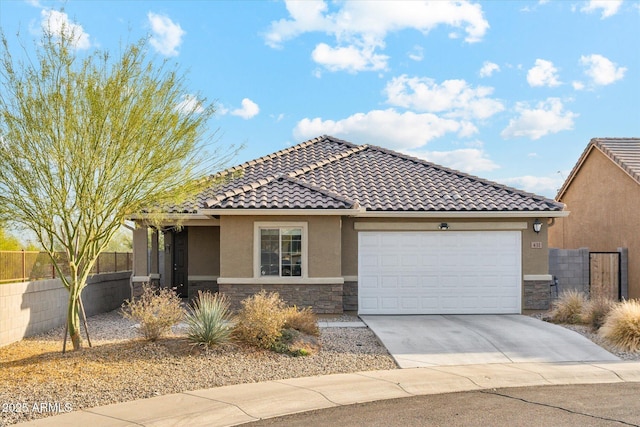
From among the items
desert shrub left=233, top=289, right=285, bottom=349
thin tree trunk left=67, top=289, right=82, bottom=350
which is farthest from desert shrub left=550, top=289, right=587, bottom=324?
thin tree trunk left=67, top=289, right=82, bottom=350

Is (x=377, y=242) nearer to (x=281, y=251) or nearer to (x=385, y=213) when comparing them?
(x=385, y=213)

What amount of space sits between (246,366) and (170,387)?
153 centimetres

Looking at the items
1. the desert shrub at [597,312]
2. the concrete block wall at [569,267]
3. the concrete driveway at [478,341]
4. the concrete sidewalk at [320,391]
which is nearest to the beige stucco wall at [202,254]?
the concrete driveway at [478,341]

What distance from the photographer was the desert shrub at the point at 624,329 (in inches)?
475

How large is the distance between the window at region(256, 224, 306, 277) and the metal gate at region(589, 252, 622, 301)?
9739 mm

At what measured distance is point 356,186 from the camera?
18.0 metres

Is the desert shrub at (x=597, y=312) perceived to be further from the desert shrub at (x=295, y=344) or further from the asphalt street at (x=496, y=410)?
the desert shrub at (x=295, y=344)

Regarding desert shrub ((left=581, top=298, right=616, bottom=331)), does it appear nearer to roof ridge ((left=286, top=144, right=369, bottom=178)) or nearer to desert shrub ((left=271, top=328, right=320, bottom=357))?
desert shrub ((left=271, top=328, right=320, bottom=357))

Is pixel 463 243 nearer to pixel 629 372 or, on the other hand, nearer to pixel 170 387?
pixel 629 372

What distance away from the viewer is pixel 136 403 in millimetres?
8344

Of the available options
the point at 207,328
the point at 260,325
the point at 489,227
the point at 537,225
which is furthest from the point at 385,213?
the point at 207,328

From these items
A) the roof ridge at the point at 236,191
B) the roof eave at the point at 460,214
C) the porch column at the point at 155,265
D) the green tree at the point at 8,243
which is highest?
the roof ridge at the point at 236,191

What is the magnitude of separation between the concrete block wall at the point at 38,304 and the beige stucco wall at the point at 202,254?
273 centimetres

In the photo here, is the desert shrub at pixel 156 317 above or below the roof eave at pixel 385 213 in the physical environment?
below
